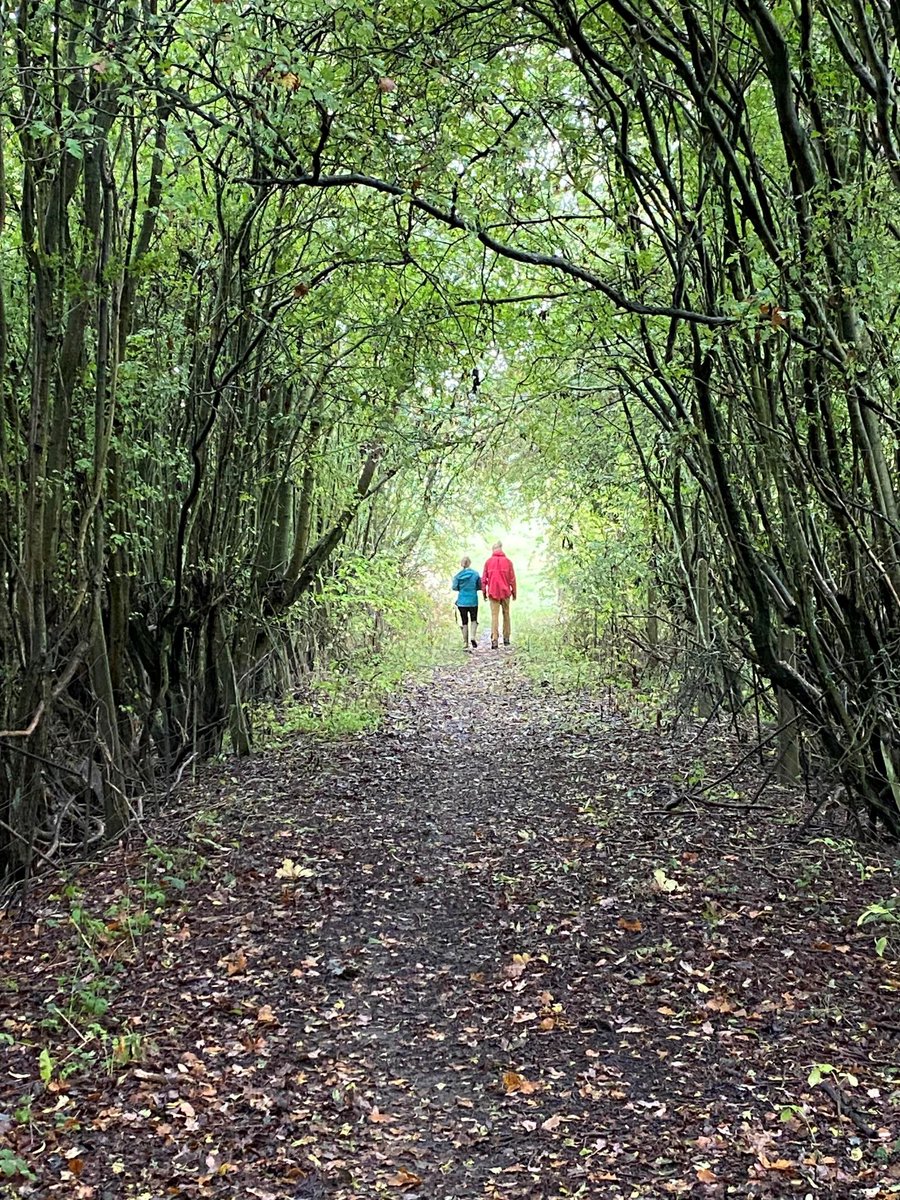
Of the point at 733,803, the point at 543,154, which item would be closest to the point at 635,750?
the point at 733,803

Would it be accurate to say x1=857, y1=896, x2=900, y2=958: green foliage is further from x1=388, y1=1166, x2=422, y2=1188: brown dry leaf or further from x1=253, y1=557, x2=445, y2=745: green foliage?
x1=253, y1=557, x2=445, y2=745: green foliage

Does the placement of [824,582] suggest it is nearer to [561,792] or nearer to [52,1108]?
[561,792]

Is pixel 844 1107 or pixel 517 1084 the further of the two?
pixel 517 1084

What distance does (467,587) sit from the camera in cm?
1753

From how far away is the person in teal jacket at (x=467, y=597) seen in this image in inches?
688

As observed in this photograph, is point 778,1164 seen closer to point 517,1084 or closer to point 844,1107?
point 844,1107

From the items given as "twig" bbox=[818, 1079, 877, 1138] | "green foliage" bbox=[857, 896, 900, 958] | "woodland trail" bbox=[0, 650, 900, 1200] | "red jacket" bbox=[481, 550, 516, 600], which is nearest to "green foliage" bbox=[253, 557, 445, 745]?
"red jacket" bbox=[481, 550, 516, 600]

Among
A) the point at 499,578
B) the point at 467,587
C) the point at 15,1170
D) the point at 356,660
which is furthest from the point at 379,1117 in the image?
the point at 467,587

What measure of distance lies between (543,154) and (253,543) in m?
4.39

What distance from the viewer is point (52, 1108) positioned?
354 centimetres

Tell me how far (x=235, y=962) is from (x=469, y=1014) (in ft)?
4.01

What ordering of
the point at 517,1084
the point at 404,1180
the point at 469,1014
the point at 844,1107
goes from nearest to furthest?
the point at 404,1180, the point at 844,1107, the point at 517,1084, the point at 469,1014

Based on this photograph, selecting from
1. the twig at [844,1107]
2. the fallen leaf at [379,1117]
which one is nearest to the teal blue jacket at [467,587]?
the fallen leaf at [379,1117]

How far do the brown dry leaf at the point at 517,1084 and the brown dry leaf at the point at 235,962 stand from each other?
4.93 feet
